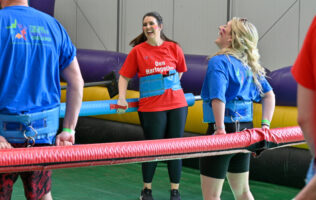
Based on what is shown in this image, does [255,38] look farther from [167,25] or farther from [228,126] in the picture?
[167,25]

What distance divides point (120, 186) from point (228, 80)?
7.37 ft

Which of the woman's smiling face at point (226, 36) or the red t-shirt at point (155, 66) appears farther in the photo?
the red t-shirt at point (155, 66)

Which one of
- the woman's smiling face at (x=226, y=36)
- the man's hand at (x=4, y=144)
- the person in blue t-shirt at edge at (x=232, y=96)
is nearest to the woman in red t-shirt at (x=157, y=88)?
the person in blue t-shirt at edge at (x=232, y=96)

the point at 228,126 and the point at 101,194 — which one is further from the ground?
the point at 228,126

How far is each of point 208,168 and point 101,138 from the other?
3.60 metres

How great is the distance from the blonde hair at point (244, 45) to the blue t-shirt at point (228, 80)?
4 cm

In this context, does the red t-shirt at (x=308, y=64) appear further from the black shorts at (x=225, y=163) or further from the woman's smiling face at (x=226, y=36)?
the woman's smiling face at (x=226, y=36)

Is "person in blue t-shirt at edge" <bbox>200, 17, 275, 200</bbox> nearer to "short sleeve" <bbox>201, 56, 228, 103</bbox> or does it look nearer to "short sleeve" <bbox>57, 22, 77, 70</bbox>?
"short sleeve" <bbox>201, 56, 228, 103</bbox>

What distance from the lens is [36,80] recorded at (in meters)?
2.38

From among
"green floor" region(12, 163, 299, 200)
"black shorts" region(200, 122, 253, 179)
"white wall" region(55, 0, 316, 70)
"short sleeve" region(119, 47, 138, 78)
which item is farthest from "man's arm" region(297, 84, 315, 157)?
"white wall" region(55, 0, 316, 70)

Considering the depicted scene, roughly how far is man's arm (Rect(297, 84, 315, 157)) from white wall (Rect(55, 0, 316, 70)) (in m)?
4.84

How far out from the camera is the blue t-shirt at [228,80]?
123 inches

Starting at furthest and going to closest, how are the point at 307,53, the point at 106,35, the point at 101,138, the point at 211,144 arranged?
the point at 106,35 < the point at 101,138 < the point at 211,144 < the point at 307,53

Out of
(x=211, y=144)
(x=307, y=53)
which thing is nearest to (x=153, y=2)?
(x=211, y=144)
